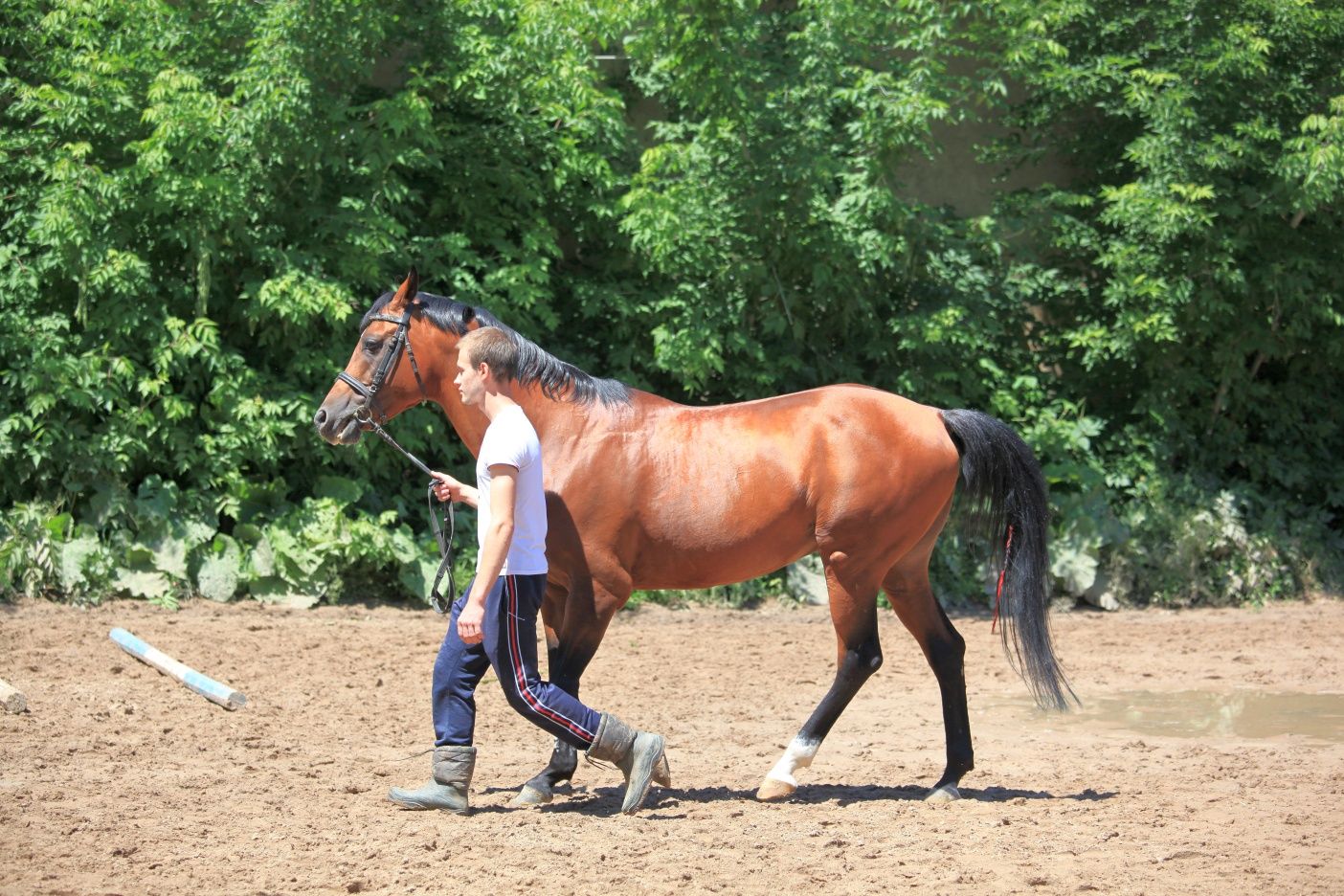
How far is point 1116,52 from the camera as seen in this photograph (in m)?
11.3

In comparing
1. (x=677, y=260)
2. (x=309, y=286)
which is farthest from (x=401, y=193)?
(x=677, y=260)

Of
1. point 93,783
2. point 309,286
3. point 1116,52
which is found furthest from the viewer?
point 1116,52

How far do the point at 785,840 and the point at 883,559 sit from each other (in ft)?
4.22

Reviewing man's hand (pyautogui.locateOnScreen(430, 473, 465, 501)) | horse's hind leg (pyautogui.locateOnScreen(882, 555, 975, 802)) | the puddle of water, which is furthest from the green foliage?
man's hand (pyautogui.locateOnScreen(430, 473, 465, 501))

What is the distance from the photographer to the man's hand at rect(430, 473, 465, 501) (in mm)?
4805

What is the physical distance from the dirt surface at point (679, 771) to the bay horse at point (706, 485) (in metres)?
0.51

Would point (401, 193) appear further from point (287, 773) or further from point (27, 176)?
point (287, 773)

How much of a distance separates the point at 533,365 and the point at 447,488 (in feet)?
2.16

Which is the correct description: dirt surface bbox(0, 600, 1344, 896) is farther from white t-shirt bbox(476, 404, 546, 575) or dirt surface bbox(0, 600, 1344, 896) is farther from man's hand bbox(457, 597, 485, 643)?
white t-shirt bbox(476, 404, 546, 575)

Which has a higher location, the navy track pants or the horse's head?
the horse's head

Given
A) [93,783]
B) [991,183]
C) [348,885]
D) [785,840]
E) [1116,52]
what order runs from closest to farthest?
[348,885]
[785,840]
[93,783]
[1116,52]
[991,183]

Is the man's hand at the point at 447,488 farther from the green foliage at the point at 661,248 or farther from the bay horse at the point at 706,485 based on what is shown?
the green foliage at the point at 661,248

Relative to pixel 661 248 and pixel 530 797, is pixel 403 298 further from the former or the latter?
pixel 661 248

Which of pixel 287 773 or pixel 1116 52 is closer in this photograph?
pixel 287 773
